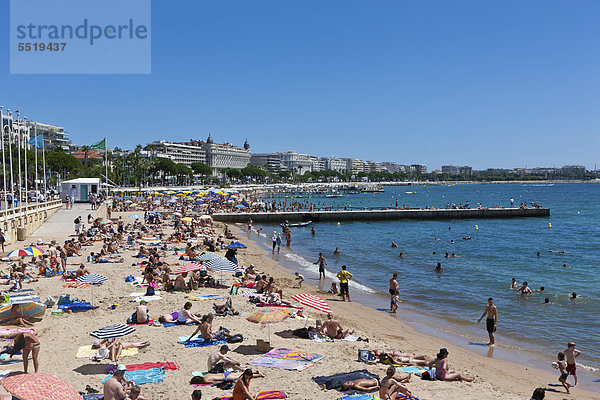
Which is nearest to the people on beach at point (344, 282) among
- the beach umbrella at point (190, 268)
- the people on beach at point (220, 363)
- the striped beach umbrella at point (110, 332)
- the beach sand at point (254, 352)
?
the beach sand at point (254, 352)

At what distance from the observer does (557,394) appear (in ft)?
31.8

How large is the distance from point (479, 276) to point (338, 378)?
17.2m

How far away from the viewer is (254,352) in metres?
10.4

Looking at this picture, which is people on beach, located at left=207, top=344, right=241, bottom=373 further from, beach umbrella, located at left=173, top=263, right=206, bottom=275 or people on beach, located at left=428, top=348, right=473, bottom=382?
beach umbrella, located at left=173, top=263, right=206, bottom=275

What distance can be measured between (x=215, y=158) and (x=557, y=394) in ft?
628

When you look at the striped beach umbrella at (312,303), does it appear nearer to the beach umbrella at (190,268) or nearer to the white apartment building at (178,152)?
the beach umbrella at (190,268)

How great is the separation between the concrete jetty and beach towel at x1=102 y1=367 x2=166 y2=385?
42.1 metres

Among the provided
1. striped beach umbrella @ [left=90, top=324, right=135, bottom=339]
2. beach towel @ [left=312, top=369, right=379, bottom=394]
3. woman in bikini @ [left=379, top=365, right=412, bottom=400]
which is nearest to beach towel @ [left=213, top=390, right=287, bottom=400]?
beach towel @ [left=312, top=369, right=379, bottom=394]

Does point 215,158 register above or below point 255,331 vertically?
above

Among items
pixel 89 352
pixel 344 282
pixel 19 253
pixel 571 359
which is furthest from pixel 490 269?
pixel 19 253

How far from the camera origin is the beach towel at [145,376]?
8.48 metres

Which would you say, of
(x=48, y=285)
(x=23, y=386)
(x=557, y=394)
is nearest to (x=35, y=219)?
(x=48, y=285)

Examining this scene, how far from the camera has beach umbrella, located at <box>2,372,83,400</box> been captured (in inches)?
229

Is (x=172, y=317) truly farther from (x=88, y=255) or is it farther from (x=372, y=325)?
(x=88, y=255)
